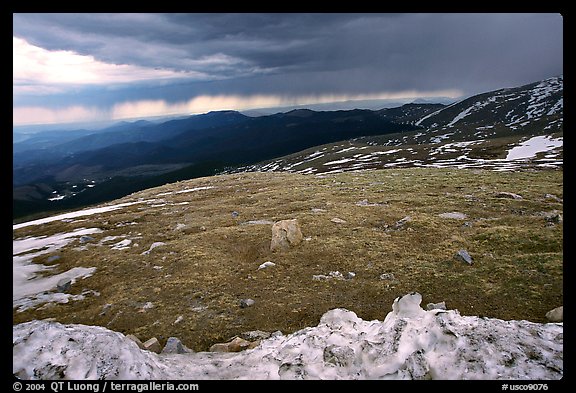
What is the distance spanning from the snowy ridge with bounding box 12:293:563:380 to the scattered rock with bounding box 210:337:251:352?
2534 mm

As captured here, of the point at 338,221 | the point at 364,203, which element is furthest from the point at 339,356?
the point at 364,203

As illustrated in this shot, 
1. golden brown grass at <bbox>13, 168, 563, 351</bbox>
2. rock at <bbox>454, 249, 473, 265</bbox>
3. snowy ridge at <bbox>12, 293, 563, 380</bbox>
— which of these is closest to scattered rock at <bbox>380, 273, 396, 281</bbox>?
golden brown grass at <bbox>13, 168, 563, 351</bbox>

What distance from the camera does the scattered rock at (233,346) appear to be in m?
12.2

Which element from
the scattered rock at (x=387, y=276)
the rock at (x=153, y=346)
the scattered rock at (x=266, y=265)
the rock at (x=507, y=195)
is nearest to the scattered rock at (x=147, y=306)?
the rock at (x=153, y=346)

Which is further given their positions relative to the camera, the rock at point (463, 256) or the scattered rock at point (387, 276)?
the rock at point (463, 256)

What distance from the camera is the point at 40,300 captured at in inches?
800

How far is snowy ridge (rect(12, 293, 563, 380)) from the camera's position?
698cm

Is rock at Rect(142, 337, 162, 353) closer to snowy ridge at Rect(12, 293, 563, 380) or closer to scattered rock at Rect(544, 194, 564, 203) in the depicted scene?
snowy ridge at Rect(12, 293, 563, 380)

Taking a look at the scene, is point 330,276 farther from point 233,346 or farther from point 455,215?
point 455,215

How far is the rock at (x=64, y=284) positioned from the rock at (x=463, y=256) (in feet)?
88.2

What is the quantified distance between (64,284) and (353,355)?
22.5 metres

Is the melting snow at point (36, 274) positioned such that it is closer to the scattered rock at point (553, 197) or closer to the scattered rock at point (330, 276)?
the scattered rock at point (330, 276)

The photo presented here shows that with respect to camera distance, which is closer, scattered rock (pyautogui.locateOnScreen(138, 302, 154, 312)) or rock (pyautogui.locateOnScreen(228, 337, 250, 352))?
rock (pyautogui.locateOnScreen(228, 337, 250, 352))
